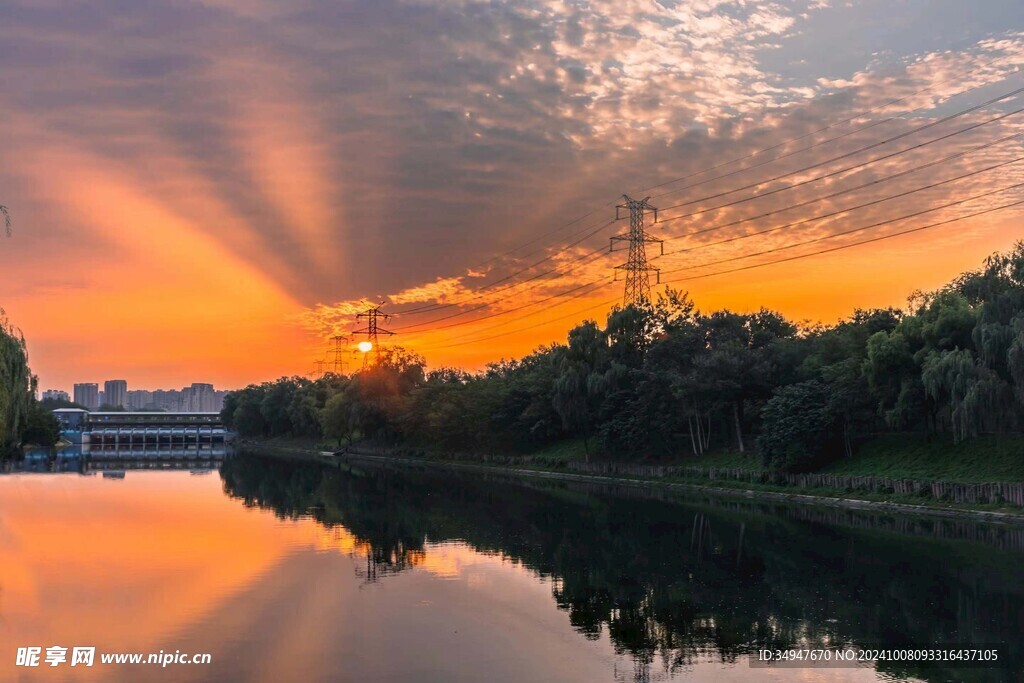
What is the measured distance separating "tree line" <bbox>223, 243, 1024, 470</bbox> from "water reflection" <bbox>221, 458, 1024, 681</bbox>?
909 cm

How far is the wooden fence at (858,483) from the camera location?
4159cm

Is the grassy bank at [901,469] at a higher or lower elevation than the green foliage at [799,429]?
lower

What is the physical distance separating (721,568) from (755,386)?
37.2 m

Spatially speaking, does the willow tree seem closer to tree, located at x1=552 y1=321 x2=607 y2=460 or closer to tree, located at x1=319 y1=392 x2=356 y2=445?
tree, located at x1=552 y1=321 x2=607 y2=460

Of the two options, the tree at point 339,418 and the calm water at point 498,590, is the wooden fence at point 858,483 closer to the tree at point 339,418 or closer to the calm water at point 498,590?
the calm water at point 498,590

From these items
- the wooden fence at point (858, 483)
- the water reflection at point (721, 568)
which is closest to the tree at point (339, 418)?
the wooden fence at point (858, 483)

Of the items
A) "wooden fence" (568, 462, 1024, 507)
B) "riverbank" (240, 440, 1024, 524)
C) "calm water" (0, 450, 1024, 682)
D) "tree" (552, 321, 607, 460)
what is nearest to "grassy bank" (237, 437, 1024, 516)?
"riverbank" (240, 440, 1024, 524)

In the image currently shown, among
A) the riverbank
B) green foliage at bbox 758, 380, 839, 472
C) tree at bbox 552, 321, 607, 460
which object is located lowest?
the riverbank

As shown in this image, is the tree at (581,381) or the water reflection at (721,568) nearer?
the water reflection at (721,568)

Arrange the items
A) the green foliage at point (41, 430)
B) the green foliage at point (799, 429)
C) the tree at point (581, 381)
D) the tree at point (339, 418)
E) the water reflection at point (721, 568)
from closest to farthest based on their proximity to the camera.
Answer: the water reflection at point (721, 568), the green foliage at point (799, 429), the tree at point (581, 381), the green foliage at point (41, 430), the tree at point (339, 418)

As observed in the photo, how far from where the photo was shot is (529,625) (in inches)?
840

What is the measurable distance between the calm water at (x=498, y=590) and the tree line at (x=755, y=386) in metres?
9.25

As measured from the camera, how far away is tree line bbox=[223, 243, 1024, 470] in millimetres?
44594

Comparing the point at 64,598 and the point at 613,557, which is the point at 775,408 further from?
the point at 64,598
